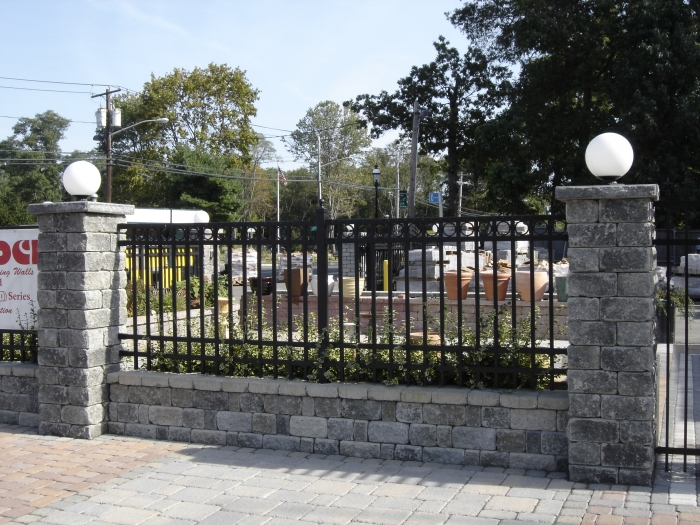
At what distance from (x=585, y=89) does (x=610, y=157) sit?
72.5ft

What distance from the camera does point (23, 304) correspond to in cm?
687

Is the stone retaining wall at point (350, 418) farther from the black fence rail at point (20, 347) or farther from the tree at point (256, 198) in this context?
the tree at point (256, 198)

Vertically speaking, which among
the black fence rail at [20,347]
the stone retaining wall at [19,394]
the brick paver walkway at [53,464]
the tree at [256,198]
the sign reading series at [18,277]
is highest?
the tree at [256,198]

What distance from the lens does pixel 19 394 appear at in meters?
6.81

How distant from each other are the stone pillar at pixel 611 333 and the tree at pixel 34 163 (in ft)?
144

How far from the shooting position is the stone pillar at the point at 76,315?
20.3 ft

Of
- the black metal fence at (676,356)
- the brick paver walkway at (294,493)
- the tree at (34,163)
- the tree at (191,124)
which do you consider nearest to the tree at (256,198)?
the tree at (191,124)

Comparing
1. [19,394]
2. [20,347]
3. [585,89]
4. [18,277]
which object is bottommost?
→ [19,394]

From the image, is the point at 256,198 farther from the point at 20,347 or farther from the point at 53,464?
the point at 53,464

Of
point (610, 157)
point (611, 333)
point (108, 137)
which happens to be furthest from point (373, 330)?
point (108, 137)

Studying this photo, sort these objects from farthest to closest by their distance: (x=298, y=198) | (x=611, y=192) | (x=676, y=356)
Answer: (x=298, y=198), (x=676, y=356), (x=611, y=192)

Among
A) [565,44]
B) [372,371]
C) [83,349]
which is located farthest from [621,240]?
[565,44]

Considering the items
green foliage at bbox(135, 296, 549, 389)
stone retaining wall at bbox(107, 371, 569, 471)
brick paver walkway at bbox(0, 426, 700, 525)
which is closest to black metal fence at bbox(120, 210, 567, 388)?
green foliage at bbox(135, 296, 549, 389)

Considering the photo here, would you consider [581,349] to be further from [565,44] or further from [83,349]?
[565,44]
